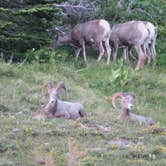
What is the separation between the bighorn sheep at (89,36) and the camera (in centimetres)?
2080

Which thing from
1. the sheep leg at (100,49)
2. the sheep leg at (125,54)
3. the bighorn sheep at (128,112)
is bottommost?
the sheep leg at (125,54)

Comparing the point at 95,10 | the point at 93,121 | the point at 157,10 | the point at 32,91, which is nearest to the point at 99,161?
the point at 93,121

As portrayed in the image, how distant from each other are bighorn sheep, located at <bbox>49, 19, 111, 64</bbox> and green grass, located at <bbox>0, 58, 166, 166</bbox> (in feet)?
2.35

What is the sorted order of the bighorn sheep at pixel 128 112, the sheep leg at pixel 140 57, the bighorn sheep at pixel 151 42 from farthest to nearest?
the bighorn sheep at pixel 151 42 < the sheep leg at pixel 140 57 < the bighorn sheep at pixel 128 112

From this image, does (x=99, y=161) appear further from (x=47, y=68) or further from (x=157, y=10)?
(x=157, y=10)

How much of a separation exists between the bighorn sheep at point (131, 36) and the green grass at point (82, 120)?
2.06 ft

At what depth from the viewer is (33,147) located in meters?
9.79

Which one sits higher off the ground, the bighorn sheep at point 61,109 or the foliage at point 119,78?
the bighorn sheep at point 61,109

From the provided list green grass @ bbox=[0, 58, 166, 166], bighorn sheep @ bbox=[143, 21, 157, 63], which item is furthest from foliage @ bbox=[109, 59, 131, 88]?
bighorn sheep @ bbox=[143, 21, 157, 63]

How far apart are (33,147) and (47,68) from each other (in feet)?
27.9

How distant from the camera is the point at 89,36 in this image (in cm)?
2122

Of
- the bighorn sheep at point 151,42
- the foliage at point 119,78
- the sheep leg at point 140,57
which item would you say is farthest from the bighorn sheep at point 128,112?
the bighorn sheep at point 151,42

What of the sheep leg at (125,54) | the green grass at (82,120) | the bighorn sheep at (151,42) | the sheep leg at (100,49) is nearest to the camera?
the green grass at (82,120)

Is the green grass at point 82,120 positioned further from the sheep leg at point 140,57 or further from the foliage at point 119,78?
the sheep leg at point 140,57
